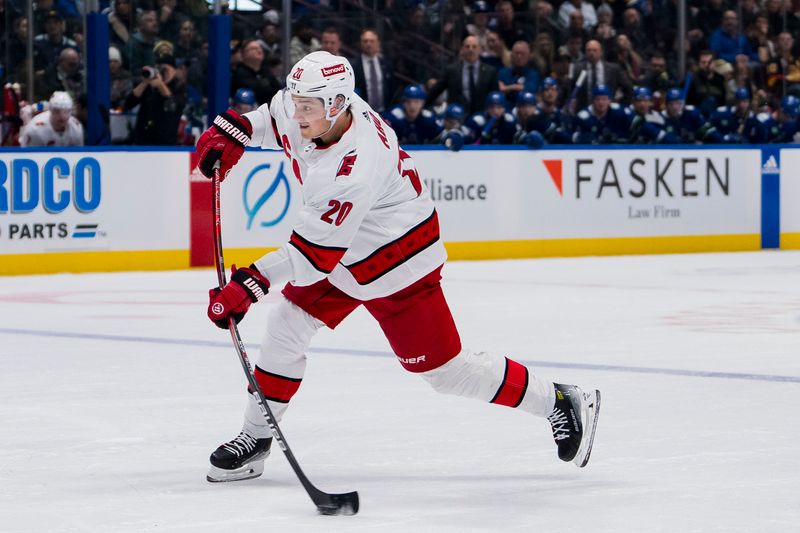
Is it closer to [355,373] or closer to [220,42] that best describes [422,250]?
[355,373]

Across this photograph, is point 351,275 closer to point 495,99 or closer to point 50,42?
point 50,42

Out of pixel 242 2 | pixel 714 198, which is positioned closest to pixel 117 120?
pixel 242 2

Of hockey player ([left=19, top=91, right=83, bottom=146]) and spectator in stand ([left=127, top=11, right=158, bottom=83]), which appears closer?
hockey player ([left=19, top=91, right=83, bottom=146])

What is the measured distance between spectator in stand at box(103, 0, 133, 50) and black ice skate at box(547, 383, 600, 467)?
789 centimetres

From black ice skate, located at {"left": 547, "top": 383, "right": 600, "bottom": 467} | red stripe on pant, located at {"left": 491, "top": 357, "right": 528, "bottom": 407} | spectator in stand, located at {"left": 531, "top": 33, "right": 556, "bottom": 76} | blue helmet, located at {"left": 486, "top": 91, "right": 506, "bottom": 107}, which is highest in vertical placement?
spectator in stand, located at {"left": 531, "top": 33, "right": 556, "bottom": 76}

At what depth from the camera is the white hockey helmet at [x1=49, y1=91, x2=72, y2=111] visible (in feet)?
37.6

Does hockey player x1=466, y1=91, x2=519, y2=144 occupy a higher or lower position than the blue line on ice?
higher

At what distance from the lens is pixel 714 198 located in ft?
47.2

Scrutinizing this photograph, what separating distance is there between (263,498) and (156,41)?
26.8ft

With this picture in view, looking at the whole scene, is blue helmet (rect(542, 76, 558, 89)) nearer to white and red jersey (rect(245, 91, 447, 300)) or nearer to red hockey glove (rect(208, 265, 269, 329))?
white and red jersey (rect(245, 91, 447, 300))

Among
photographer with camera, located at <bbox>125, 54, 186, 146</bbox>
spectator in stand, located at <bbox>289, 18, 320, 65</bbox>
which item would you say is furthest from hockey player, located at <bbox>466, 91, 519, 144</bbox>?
photographer with camera, located at <bbox>125, 54, 186, 146</bbox>

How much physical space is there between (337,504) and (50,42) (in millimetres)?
8205

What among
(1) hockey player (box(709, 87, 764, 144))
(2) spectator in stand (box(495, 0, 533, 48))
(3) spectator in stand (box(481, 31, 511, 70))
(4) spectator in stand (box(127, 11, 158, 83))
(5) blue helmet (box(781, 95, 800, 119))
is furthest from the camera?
(5) blue helmet (box(781, 95, 800, 119))

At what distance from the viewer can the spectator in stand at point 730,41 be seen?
15.7m
